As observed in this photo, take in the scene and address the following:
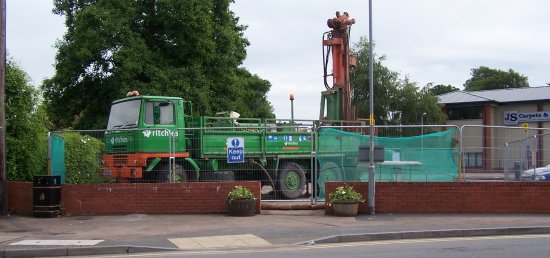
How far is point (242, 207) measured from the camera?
15.3 metres

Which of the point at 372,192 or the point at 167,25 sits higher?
the point at 167,25

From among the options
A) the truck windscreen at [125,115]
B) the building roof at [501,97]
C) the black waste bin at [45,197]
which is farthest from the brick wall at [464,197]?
the building roof at [501,97]

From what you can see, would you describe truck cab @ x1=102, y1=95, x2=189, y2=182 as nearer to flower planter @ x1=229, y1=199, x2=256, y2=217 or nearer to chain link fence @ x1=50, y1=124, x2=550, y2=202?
chain link fence @ x1=50, y1=124, x2=550, y2=202

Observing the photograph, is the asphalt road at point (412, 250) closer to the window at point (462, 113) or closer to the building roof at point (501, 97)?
the building roof at point (501, 97)

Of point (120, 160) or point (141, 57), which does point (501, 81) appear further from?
point (120, 160)

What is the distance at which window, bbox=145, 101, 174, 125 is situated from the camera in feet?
56.7

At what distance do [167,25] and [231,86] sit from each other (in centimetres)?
457

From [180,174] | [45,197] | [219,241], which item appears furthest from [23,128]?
[219,241]

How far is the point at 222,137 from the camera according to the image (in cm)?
1802

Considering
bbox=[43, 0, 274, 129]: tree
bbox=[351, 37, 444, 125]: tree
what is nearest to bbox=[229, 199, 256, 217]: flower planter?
bbox=[43, 0, 274, 129]: tree

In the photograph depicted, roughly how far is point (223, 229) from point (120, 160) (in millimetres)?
5006

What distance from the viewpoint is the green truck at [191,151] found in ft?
54.6

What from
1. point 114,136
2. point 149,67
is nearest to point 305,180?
point 114,136

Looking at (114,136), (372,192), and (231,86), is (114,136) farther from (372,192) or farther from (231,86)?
(231,86)
